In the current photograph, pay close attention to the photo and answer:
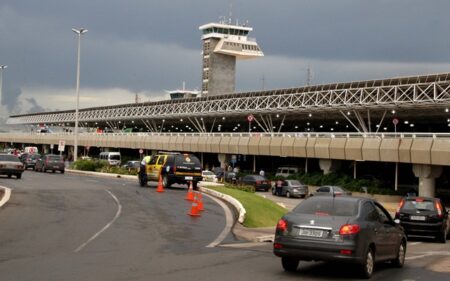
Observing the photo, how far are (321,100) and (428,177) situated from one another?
A: 1396 inches

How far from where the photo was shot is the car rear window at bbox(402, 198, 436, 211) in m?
23.9

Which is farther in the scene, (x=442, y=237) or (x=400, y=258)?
(x=442, y=237)

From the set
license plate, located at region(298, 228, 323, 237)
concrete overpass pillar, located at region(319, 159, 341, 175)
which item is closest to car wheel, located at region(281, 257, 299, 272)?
license plate, located at region(298, 228, 323, 237)

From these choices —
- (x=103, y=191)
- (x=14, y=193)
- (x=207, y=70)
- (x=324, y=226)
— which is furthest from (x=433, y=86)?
(x=207, y=70)

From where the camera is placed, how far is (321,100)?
89500 mm

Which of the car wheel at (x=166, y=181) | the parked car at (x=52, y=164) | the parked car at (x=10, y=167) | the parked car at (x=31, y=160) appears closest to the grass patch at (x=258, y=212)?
the car wheel at (x=166, y=181)

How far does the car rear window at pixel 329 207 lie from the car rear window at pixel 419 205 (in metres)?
12.2

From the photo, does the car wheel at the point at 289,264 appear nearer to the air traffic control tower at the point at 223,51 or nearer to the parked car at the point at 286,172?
the parked car at the point at 286,172

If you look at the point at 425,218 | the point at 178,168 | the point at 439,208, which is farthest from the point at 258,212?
the point at 178,168

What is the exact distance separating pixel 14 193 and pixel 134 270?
17.8m

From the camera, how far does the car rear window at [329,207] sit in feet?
40.5

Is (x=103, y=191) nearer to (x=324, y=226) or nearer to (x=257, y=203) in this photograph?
(x=257, y=203)

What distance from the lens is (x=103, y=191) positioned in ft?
106

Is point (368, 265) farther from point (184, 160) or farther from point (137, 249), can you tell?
point (184, 160)
